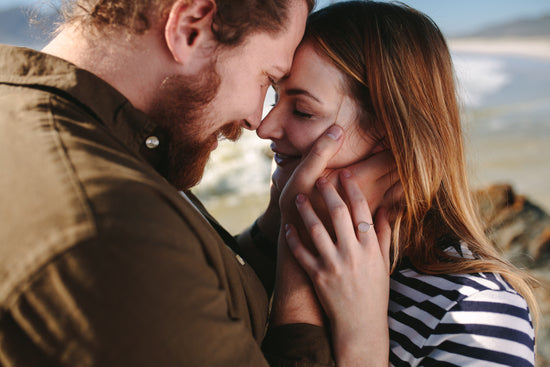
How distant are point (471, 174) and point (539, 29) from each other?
31.2m

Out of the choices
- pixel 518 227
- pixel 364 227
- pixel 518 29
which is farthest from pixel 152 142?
pixel 518 29

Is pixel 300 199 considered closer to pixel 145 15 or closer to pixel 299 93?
pixel 299 93

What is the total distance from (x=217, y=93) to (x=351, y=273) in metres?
0.85

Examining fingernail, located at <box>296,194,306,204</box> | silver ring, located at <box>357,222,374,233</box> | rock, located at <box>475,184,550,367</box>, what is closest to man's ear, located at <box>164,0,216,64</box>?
fingernail, located at <box>296,194,306,204</box>

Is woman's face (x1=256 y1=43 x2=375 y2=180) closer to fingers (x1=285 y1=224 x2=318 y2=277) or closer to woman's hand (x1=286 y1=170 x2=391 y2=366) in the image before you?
woman's hand (x1=286 y1=170 x2=391 y2=366)

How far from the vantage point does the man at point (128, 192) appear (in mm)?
952

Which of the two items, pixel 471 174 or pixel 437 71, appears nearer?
pixel 437 71

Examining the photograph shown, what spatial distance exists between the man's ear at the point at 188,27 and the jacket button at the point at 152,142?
0.31 m

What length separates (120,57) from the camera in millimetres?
1584

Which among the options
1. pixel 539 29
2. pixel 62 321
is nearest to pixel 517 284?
pixel 62 321

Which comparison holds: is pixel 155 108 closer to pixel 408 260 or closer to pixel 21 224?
pixel 21 224

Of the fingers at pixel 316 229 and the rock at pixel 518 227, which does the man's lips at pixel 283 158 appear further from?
the rock at pixel 518 227

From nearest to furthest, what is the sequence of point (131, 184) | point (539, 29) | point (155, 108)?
point (131, 184) < point (155, 108) < point (539, 29)

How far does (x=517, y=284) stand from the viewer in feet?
5.87
